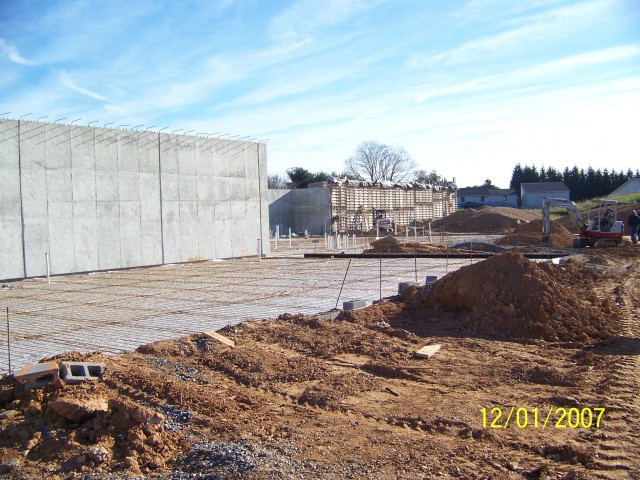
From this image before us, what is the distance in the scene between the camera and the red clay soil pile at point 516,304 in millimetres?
8938

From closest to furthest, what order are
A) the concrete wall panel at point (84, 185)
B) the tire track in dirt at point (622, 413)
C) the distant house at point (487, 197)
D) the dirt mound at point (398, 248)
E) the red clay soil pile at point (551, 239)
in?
the tire track in dirt at point (622, 413) → the concrete wall panel at point (84, 185) → the dirt mound at point (398, 248) → the red clay soil pile at point (551, 239) → the distant house at point (487, 197)

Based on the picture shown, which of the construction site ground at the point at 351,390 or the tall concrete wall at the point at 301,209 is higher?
the tall concrete wall at the point at 301,209

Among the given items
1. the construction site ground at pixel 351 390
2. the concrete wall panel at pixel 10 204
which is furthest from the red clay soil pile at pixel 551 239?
the concrete wall panel at pixel 10 204

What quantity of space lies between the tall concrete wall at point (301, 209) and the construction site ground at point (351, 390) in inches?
1456

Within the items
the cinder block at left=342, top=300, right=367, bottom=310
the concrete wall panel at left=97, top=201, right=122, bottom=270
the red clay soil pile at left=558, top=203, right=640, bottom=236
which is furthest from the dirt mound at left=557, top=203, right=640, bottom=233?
the cinder block at left=342, top=300, right=367, bottom=310

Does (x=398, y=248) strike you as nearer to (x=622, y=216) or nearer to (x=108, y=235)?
(x=108, y=235)

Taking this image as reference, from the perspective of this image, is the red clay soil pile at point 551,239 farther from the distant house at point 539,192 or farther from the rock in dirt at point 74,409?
the distant house at point 539,192

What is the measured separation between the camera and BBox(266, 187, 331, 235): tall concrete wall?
4906 centimetres

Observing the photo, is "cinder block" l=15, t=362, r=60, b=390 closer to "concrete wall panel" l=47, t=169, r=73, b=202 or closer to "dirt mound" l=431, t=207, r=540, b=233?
"concrete wall panel" l=47, t=169, r=73, b=202

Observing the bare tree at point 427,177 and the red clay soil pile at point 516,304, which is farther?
the bare tree at point 427,177

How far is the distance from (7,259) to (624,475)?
19.6 metres

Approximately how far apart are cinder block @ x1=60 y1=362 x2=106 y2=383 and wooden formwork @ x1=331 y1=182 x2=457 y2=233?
38065mm

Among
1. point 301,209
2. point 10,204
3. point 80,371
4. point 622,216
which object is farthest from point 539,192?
point 80,371

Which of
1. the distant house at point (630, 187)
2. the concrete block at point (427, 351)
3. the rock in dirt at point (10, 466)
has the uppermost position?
the distant house at point (630, 187)
